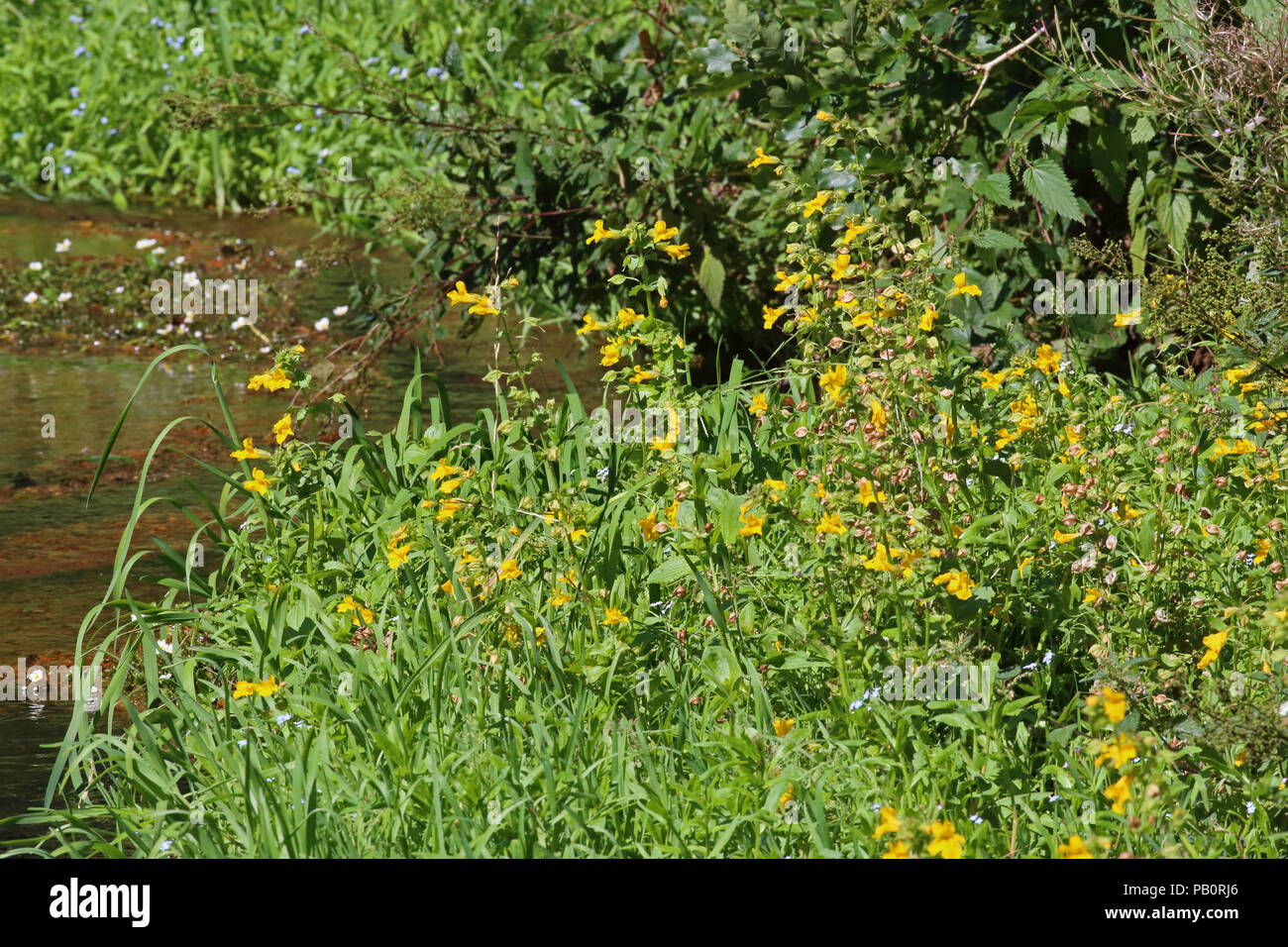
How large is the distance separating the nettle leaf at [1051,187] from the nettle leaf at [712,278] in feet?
3.35

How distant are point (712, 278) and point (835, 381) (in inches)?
71.5

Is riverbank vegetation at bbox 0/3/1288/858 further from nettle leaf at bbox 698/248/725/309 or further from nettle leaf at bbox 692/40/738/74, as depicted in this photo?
nettle leaf at bbox 698/248/725/309

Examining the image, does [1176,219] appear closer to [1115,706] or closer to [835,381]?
[835,381]

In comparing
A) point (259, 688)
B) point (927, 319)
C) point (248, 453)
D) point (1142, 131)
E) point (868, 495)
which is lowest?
point (259, 688)

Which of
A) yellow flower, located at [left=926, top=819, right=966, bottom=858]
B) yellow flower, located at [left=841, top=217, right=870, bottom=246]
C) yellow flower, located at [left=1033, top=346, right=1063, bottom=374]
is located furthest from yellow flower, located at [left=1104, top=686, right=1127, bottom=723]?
yellow flower, located at [left=1033, top=346, right=1063, bottom=374]

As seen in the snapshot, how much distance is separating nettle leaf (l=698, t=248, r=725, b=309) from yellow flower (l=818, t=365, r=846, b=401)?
1.70m

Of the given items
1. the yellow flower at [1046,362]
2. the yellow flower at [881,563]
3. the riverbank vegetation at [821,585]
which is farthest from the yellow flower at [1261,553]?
the yellow flower at [881,563]

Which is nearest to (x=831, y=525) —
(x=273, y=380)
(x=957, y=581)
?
(x=957, y=581)

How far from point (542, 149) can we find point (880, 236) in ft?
6.73

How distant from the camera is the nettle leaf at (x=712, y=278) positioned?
4.66m

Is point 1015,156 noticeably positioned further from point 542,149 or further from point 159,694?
point 159,694

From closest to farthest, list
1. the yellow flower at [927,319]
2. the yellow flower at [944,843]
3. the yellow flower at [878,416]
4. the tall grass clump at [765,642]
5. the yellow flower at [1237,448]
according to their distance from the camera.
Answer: the yellow flower at [944,843], the tall grass clump at [765,642], the yellow flower at [878,416], the yellow flower at [927,319], the yellow flower at [1237,448]

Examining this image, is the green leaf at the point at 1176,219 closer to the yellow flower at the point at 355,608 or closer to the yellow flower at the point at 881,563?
the yellow flower at the point at 881,563

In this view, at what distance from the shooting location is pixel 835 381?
294cm
